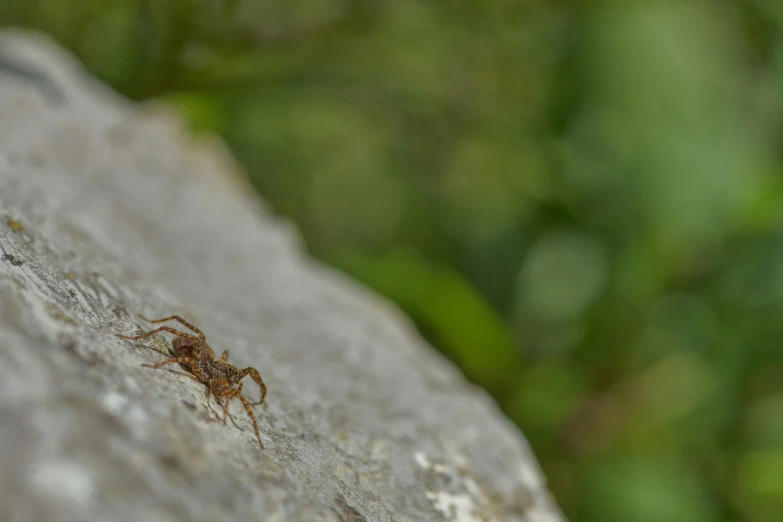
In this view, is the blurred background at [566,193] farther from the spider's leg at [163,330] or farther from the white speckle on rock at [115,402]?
the white speckle on rock at [115,402]

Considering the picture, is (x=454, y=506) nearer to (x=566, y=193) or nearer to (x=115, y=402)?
(x=115, y=402)

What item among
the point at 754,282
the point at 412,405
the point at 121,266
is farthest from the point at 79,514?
the point at 754,282

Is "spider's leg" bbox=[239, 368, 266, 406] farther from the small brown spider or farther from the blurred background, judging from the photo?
the blurred background

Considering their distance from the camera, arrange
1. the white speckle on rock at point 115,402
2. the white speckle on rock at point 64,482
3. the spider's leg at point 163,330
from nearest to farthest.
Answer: the white speckle on rock at point 64,482 → the white speckle on rock at point 115,402 → the spider's leg at point 163,330

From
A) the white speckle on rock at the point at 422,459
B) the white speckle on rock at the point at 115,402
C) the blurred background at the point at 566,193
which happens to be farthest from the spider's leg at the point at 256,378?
the blurred background at the point at 566,193

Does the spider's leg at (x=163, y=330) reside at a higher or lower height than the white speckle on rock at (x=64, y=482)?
lower

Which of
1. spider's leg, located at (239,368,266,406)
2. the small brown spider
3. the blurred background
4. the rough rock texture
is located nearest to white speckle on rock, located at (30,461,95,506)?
the rough rock texture

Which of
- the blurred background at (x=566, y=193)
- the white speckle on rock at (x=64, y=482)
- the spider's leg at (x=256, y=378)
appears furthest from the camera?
the blurred background at (x=566, y=193)

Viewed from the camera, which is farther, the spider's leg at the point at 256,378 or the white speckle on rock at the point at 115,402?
the spider's leg at the point at 256,378
